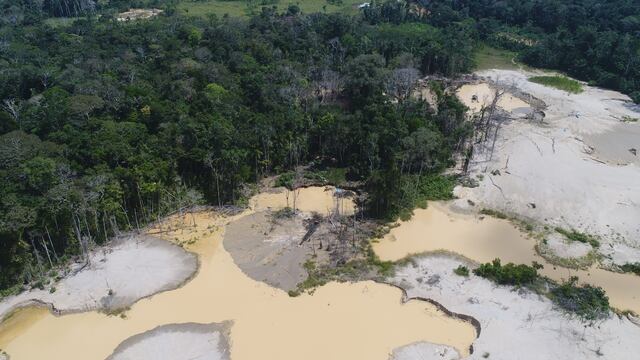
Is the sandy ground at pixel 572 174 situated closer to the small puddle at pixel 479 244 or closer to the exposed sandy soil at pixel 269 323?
the small puddle at pixel 479 244

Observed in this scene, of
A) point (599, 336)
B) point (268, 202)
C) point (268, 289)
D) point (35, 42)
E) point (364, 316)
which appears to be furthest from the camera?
point (35, 42)

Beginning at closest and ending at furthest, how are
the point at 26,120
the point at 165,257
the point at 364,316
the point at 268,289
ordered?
the point at 364,316 < the point at 268,289 < the point at 165,257 < the point at 26,120

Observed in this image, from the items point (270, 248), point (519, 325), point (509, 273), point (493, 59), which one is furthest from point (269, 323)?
point (493, 59)

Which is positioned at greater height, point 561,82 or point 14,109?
point 14,109

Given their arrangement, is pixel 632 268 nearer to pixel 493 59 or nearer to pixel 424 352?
pixel 424 352

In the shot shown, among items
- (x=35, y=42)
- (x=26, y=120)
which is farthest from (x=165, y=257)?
(x=35, y=42)

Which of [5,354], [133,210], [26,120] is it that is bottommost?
[5,354]

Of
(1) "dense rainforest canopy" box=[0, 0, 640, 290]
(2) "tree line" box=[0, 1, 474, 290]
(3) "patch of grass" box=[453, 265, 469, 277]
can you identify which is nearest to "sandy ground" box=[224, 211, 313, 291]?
(2) "tree line" box=[0, 1, 474, 290]

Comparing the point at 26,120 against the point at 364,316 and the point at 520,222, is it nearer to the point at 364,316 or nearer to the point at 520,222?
the point at 364,316

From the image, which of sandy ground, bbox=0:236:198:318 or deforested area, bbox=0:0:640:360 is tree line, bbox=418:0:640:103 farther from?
sandy ground, bbox=0:236:198:318
